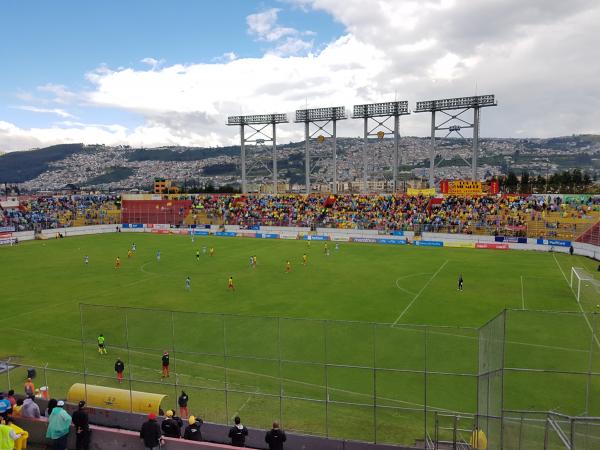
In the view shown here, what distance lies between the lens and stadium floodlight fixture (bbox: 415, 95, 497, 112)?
7133cm

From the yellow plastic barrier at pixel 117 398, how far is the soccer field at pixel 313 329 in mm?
610

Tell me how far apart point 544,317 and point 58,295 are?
3098 cm

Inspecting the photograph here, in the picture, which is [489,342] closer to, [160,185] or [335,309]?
[335,309]

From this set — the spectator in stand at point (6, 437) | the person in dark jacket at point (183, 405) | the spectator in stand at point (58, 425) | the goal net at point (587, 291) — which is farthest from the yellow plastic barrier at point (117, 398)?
the goal net at point (587, 291)

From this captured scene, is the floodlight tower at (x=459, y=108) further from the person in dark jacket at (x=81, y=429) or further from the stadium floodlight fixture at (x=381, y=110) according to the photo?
the person in dark jacket at (x=81, y=429)

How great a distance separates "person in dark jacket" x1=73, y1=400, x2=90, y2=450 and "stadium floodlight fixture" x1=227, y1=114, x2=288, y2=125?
82426 mm

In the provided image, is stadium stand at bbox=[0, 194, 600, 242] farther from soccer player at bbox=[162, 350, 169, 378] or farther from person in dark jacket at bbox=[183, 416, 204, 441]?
person in dark jacket at bbox=[183, 416, 204, 441]

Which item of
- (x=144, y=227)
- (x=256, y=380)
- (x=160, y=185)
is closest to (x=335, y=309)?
(x=256, y=380)

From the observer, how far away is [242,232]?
70.4m

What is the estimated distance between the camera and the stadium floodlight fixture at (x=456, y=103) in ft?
234

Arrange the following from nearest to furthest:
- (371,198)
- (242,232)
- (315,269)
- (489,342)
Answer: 1. (489,342)
2. (315,269)
3. (242,232)
4. (371,198)

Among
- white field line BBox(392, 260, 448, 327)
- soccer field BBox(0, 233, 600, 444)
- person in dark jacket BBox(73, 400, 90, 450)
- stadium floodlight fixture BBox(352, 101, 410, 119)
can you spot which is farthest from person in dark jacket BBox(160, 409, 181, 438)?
stadium floodlight fixture BBox(352, 101, 410, 119)

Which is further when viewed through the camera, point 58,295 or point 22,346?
point 58,295

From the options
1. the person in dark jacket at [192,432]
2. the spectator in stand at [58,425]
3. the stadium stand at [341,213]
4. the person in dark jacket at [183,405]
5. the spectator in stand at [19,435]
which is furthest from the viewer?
the stadium stand at [341,213]
